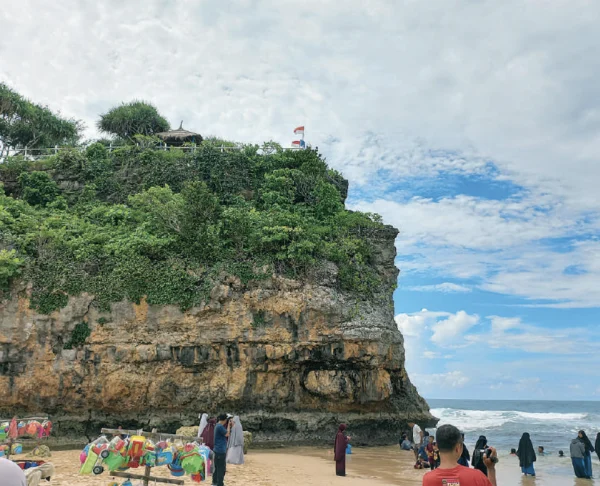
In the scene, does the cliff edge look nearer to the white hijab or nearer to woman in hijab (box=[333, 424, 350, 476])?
woman in hijab (box=[333, 424, 350, 476])

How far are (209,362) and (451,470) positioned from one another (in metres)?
16.4

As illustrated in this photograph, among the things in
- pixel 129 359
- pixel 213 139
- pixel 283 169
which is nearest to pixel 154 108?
pixel 213 139

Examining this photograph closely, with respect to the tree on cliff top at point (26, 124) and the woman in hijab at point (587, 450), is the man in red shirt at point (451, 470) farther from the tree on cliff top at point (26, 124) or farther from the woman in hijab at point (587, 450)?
the tree on cliff top at point (26, 124)

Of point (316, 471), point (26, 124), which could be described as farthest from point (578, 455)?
point (26, 124)

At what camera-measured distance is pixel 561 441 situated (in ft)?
95.4

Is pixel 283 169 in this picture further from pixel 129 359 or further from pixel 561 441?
pixel 561 441

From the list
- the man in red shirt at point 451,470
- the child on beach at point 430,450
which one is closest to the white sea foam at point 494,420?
the child on beach at point 430,450

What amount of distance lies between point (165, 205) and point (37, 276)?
5.97m

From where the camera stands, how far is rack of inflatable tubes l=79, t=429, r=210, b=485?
7129mm

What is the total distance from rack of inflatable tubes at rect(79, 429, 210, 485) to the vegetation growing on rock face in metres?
11.7

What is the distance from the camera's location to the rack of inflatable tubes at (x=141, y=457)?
7.13 metres

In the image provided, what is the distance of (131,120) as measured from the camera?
1464 inches

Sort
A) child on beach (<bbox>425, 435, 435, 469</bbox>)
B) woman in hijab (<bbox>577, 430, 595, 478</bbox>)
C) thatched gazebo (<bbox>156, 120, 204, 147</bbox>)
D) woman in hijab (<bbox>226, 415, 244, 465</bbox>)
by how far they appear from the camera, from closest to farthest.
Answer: woman in hijab (<bbox>226, 415, 244, 465</bbox>) → child on beach (<bbox>425, 435, 435, 469</bbox>) → woman in hijab (<bbox>577, 430, 595, 478</bbox>) → thatched gazebo (<bbox>156, 120, 204, 147</bbox>)

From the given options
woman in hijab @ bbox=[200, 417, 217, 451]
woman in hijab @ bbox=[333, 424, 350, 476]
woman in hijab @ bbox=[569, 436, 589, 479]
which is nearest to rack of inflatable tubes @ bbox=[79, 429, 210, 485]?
woman in hijab @ bbox=[200, 417, 217, 451]
